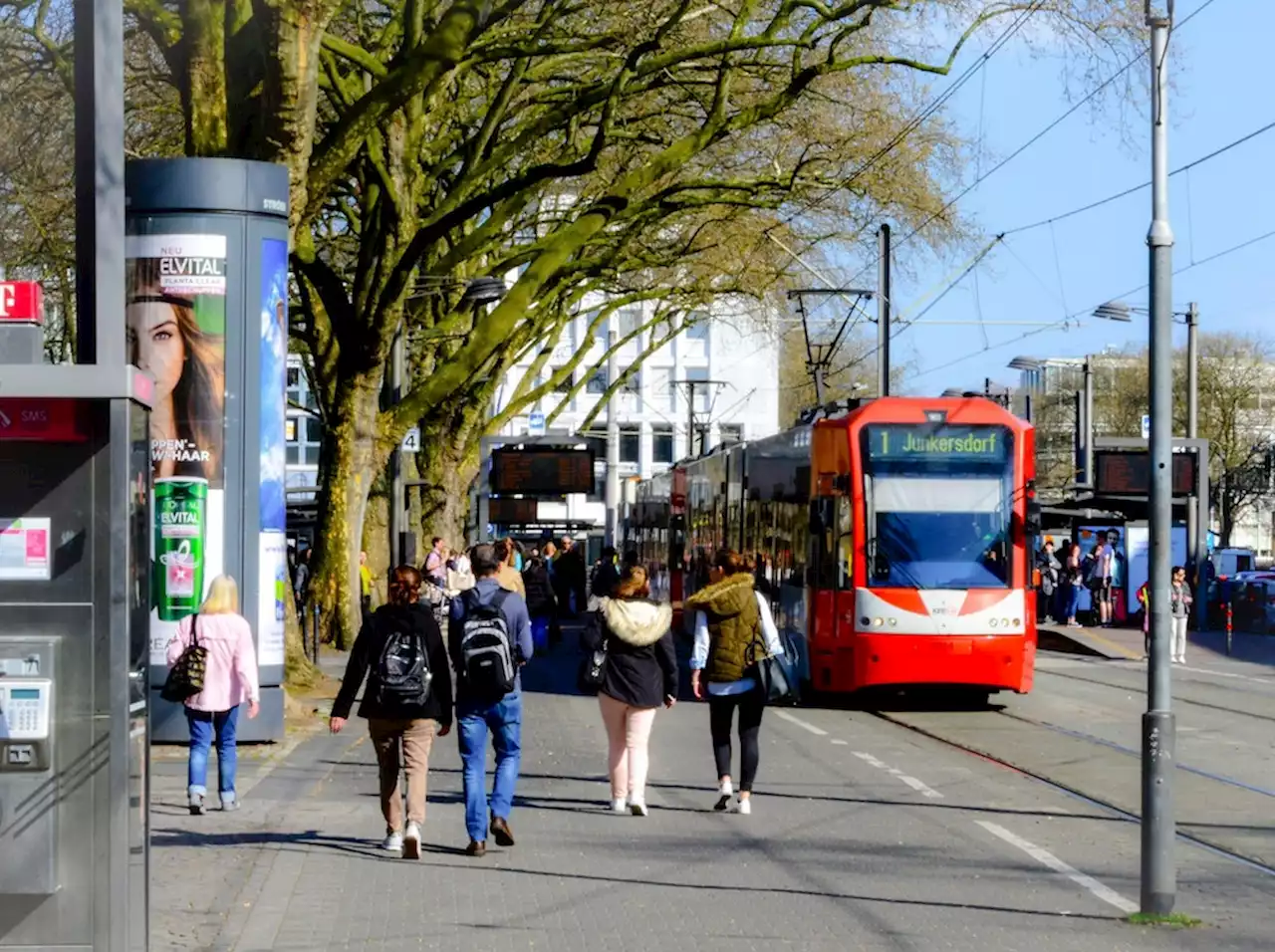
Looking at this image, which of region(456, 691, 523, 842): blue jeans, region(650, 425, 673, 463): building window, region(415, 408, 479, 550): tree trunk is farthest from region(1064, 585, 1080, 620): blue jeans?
region(650, 425, 673, 463): building window

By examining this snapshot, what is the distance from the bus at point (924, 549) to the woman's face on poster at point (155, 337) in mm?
7838

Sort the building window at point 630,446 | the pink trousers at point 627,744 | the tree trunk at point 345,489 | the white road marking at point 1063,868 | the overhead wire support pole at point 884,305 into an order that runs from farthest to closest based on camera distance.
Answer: the building window at point 630,446
the overhead wire support pole at point 884,305
the tree trunk at point 345,489
the pink trousers at point 627,744
the white road marking at point 1063,868

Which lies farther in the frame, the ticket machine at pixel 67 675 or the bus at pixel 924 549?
the bus at pixel 924 549

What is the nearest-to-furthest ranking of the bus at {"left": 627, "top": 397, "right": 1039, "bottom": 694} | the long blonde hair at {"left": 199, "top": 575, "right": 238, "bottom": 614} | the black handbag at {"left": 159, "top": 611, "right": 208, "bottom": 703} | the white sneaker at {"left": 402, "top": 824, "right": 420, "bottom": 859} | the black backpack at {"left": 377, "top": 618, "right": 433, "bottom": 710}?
the black backpack at {"left": 377, "top": 618, "right": 433, "bottom": 710}
the white sneaker at {"left": 402, "top": 824, "right": 420, "bottom": 859}
the black handbag at {"left": 159, "top": 611, "right": 208, "bottom": 703}
the long blonde hair at {"left": 199, "top": 575, "right": 238, "bottom": 614}
the bus at {"left": 627, "top": 397, "right": 1039, "bottom": 694}

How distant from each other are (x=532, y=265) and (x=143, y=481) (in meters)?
17.3

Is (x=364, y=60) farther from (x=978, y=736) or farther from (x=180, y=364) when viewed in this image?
(x=978, y=736)

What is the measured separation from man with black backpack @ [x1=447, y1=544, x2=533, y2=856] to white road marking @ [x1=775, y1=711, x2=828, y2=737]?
7.77m

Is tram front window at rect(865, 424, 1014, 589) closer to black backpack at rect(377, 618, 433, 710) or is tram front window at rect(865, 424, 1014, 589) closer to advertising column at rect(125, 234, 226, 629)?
advertising column at rect(125, 234, 226, 629)

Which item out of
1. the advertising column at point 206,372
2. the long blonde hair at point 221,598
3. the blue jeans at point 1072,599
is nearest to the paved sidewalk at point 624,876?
the long blonde hair at point 221,598

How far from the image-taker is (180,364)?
16344mm

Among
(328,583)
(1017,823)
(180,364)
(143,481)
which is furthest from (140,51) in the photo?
(143,481)

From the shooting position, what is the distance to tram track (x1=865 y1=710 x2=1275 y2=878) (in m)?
12.0

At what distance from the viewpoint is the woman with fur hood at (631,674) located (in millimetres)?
13055

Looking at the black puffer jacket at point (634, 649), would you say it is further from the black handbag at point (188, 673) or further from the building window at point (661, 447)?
the building window at point (661, 447)
